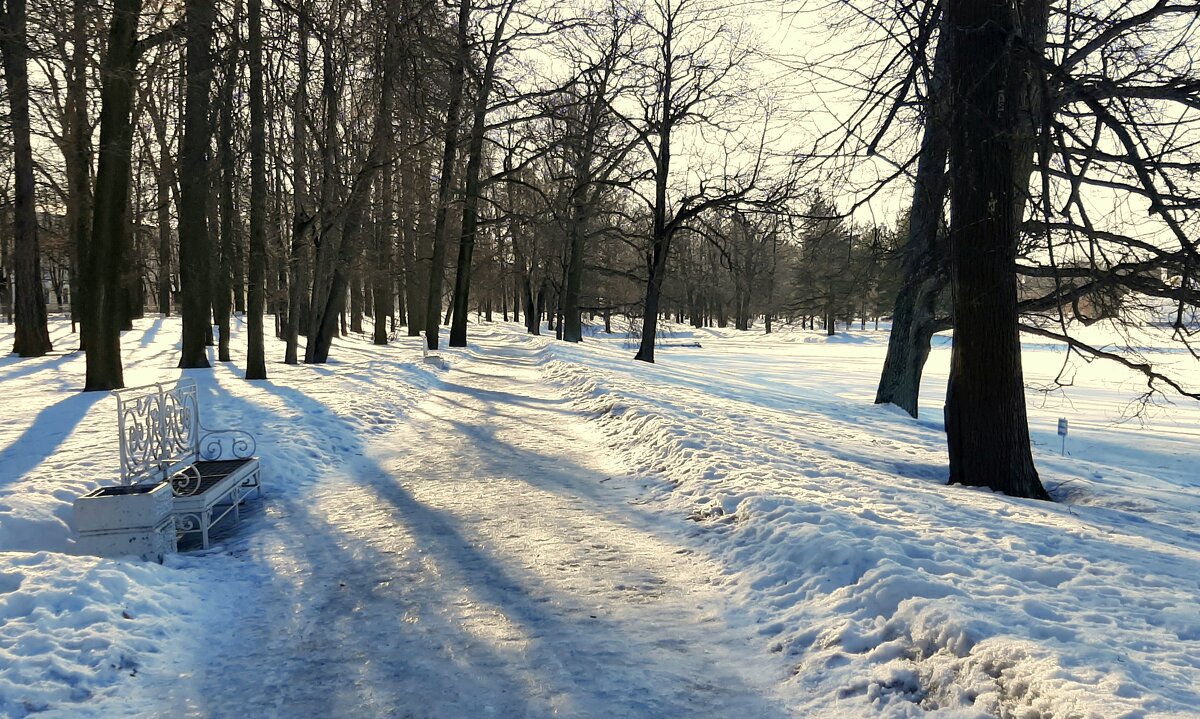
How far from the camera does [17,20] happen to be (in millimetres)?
13242

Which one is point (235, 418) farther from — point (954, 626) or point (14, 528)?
point (954, 626)

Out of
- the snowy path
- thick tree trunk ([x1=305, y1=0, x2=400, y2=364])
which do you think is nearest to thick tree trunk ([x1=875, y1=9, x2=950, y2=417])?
the snowy path

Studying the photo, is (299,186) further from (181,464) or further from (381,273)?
Answer: (181,464)

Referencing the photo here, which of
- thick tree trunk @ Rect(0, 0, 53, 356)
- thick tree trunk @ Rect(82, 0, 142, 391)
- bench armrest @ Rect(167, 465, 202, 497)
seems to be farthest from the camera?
thick tree trunk @ Rect(0, 0, 53, 356)

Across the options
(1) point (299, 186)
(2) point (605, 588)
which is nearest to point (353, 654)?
(2) point (605, 588)

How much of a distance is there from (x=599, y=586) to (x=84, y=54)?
34.4 ft

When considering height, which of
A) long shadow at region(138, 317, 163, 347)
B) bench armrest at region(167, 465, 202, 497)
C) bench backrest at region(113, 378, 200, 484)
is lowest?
long shadow at region(138, 317, 163, 347)

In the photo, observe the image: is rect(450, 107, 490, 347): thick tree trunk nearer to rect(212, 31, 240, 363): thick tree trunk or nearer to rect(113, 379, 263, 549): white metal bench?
rect(212, 31, 240, 363): thick tree trunk

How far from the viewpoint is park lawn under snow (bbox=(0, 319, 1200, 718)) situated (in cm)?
365

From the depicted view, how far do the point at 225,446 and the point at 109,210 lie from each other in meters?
5.68

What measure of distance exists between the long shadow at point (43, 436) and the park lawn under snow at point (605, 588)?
6 cm

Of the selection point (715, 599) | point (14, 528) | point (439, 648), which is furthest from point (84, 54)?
point (715, 599)

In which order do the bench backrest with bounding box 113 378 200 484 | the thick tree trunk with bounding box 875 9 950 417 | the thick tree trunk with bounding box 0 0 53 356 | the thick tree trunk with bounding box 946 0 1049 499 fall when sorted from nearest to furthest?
the bench backrest with bounding box 113 378 200 484, the thick tree trunk with bounding box 946 0 1049 499, the thick tree trunk with bounding box 875 9 950 417, the thick tree trunk with bounding box 0 0 53 356

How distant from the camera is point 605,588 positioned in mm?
5164
